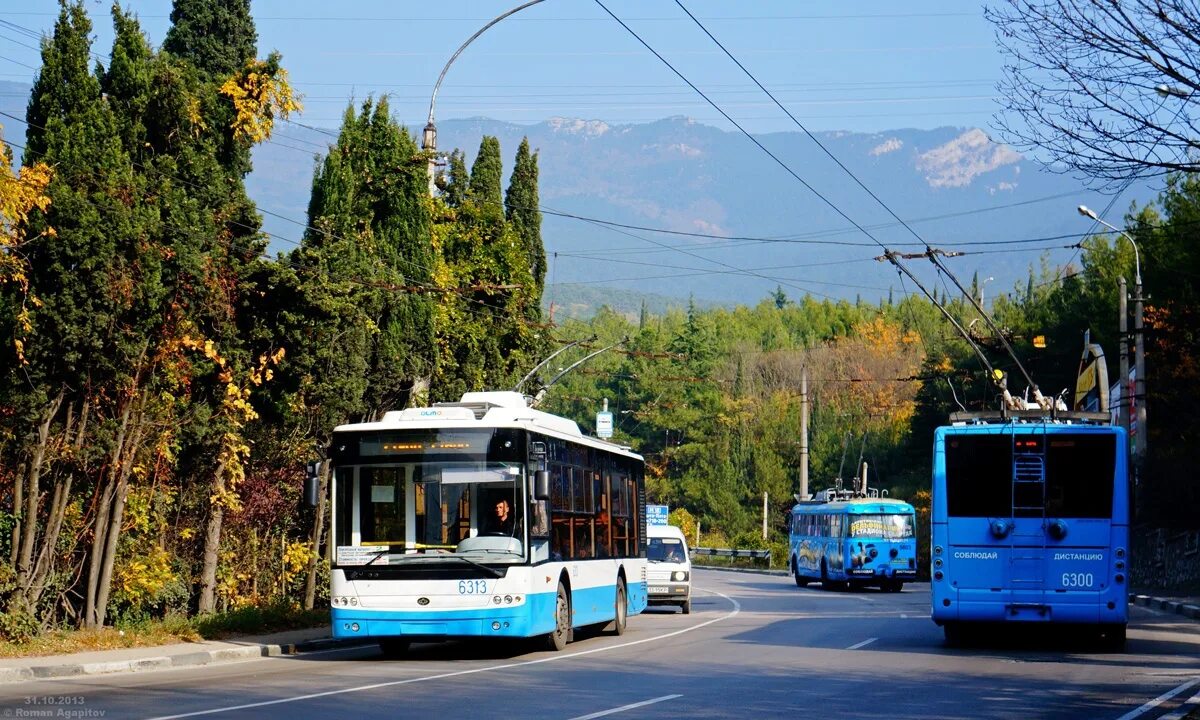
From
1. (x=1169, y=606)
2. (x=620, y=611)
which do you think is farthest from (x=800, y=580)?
(x=620, y=611)

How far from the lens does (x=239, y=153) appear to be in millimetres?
23891

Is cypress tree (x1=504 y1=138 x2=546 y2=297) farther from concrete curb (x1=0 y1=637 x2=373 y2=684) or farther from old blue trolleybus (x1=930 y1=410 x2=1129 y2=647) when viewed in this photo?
old blue trolleybus (x1=930 y1=410 x2=1129 y2=647)

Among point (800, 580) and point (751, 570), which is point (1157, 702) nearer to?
point (800, 580)

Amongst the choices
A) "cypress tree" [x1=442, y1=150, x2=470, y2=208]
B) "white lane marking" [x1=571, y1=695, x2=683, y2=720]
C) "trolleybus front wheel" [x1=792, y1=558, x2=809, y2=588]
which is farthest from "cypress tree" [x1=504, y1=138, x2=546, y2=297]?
"white lane marking" [x1=571, y1=695, x2=683, y2=720]

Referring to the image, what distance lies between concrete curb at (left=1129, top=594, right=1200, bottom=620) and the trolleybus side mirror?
19.7m

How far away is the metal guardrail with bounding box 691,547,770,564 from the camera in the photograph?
255ft

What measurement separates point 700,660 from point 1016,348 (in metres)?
56.6

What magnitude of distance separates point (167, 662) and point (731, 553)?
63674 mm

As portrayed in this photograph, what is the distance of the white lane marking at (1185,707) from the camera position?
13.5 m

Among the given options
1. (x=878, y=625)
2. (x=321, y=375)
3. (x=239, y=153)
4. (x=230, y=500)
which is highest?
(x=239, y=153)

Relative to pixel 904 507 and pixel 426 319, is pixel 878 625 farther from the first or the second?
pixel 904 507

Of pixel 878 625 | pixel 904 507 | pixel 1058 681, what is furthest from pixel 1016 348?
pixel 1058 681

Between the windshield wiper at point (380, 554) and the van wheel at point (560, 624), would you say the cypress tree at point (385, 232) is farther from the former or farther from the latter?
the windshield wiper at point (380, 554)

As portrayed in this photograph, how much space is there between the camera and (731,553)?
80625 mm
